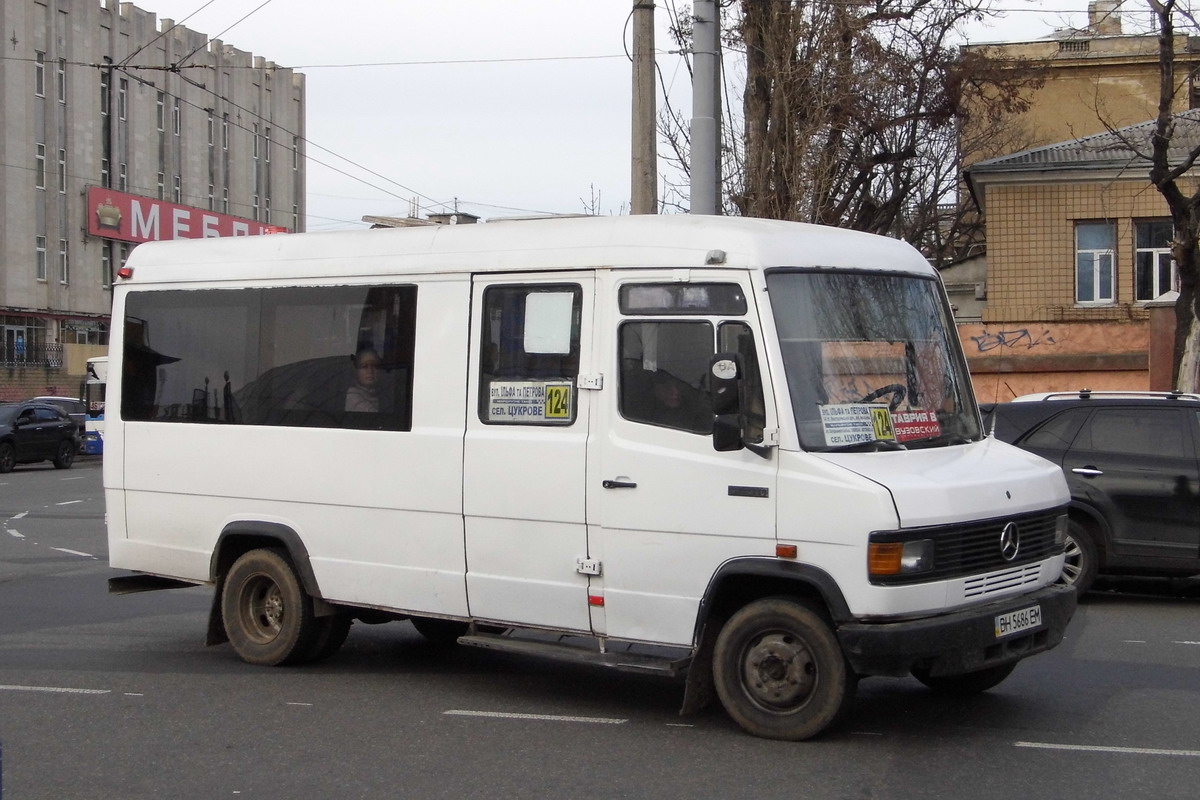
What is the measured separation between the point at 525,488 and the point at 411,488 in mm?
811

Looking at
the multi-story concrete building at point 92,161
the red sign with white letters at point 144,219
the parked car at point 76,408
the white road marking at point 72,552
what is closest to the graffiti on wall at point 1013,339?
the white road marking at point 72,552

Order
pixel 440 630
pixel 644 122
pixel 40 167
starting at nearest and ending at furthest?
pixel 440 630 → pixel 644 122 → pixel 40 167

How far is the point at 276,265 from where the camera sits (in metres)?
8.80

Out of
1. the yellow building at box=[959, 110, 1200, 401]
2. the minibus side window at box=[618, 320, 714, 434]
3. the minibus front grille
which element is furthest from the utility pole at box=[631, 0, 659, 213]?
the yellow building at box=[959, 110, 1200, 401]

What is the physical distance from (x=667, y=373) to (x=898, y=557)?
1.52m

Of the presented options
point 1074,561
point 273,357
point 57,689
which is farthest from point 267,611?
point 1074,561

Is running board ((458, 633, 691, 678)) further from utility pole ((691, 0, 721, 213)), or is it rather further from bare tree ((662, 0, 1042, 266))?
bare tree ((662, 0, 1042, 266))

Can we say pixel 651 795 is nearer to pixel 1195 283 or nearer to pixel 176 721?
pixel 176 721

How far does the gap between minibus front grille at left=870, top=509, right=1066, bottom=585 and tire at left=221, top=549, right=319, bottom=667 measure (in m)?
3.83

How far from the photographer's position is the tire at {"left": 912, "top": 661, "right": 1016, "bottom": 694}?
25.1 ft

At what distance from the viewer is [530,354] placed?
7664 mm

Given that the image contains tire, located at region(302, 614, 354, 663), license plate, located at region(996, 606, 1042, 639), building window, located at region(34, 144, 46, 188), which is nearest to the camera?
license plate, located at region(996, 606, 1042, 639)

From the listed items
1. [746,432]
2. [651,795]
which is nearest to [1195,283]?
[746,432]

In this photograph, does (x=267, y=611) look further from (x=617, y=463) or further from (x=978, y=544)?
(x=978, y=544)
